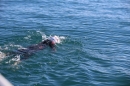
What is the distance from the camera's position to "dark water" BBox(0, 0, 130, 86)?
9.31 metres

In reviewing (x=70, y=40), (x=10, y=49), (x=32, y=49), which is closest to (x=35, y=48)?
(x=32, y=49)

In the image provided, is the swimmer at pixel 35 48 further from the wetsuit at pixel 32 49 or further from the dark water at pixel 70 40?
the dark water at pixel 70 40

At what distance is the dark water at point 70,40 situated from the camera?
9312 mm

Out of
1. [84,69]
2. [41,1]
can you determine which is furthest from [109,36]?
[41,1]

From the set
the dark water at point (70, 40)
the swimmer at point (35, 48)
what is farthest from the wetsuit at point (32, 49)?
the dark water at point (70, 40)

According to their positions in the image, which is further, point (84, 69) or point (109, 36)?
point (109, 36)

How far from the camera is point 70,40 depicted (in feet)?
46.4

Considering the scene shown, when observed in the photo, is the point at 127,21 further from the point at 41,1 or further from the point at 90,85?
the point at 90,85

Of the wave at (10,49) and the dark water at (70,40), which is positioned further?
the wave at (10,49)

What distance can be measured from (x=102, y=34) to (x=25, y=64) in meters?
7.67

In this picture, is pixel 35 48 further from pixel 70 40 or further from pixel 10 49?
pixel 70 40

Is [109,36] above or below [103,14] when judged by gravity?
below

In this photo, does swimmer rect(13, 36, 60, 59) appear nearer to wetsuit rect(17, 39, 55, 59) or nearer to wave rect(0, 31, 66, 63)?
wetsuit rect(17, 39, 55, 59)

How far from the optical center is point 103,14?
20797mm
